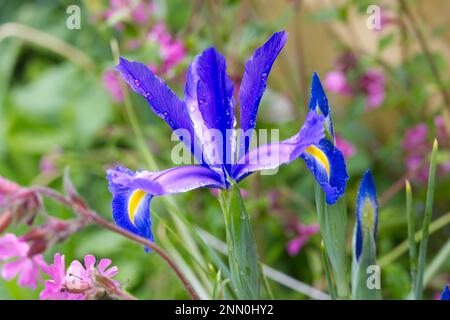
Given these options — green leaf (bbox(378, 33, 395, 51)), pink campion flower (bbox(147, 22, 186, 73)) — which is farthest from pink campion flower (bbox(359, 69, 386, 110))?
pink campion flower (bbox(147, 22, 186, 73))

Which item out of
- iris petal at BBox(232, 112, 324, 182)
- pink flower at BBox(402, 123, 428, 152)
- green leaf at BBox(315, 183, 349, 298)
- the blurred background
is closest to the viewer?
iris petal at BBox(232, 112, 324, 182)

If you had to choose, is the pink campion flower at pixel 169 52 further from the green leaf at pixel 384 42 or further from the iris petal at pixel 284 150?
the iris petal at pixel 284 150

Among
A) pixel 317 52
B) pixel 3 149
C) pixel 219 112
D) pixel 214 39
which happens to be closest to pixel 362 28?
pixel 317 52

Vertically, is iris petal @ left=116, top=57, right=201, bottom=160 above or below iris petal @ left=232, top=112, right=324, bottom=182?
above

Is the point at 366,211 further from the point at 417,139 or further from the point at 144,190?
the point at 417,139

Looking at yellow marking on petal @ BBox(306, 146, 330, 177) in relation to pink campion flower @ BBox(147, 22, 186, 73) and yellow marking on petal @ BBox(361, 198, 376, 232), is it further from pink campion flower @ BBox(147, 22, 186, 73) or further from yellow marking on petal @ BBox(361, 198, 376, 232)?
pink campion flower @ BBox(147, 22, 186, 73)
